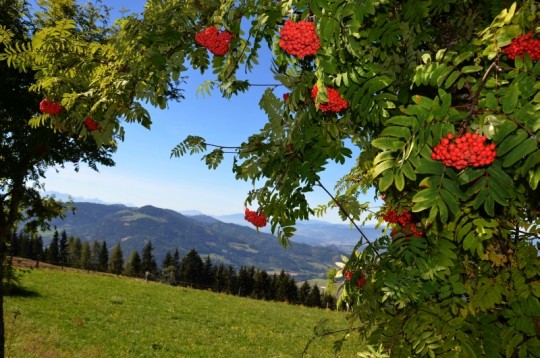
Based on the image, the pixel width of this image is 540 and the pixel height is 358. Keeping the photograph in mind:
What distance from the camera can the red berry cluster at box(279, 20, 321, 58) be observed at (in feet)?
7.01

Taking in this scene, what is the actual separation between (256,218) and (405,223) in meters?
1.55

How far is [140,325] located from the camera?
2219cm

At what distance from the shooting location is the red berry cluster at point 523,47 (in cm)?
195

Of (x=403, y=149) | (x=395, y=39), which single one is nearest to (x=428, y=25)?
(x=395, y=39)

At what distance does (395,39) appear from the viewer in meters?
2.56

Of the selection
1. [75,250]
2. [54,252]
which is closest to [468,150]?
[54,252]

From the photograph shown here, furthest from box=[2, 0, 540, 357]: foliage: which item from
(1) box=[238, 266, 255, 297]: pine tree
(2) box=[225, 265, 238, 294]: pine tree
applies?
(2) box=[225, 265, 238, 294]: pine tree

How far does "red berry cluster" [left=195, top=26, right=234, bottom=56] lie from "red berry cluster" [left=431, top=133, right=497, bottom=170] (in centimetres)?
196

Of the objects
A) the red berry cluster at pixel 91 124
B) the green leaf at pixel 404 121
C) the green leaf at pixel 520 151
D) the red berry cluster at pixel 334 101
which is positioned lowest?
the green leaf at pixel 520 151

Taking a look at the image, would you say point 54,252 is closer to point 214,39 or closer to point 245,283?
point 245,283

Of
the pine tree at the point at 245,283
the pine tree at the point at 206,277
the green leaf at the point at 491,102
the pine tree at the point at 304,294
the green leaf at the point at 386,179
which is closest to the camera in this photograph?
the green leaf at the point at 491,102

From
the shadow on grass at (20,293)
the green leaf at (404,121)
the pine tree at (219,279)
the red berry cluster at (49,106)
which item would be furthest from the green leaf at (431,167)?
the pine tree at (219,279)

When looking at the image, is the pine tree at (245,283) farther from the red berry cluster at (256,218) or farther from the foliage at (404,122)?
the foliage at (404,122)

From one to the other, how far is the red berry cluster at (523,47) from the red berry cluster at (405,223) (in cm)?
155
